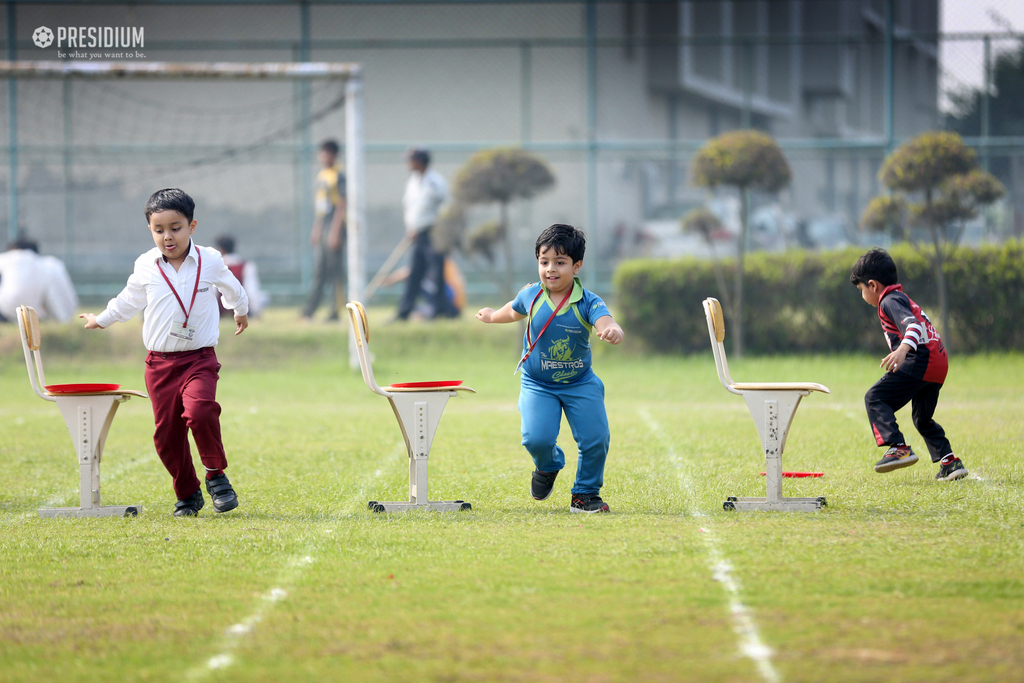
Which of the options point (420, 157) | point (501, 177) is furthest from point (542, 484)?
point (420, 157)

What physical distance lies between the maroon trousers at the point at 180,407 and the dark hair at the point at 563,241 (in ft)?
6.01

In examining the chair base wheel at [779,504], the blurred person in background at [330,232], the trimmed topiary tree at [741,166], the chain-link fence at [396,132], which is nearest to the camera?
the chair base wheel at [779,504]

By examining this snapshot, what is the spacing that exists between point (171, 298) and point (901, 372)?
412 centimetres

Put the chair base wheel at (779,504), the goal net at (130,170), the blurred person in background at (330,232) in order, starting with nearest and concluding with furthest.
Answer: the chair base wheel at (779,504), the blurred person in background at (330,232), the goal net at (130,170)

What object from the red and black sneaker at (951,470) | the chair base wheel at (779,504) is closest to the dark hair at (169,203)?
the chair base wheel at (779,504)

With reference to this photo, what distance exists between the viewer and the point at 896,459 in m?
5.88

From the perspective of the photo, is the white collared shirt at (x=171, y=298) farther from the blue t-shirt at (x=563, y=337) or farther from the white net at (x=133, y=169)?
the white net at (x=133, y=169)

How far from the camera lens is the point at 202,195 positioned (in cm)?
1933

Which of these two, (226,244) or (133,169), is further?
(133,169)

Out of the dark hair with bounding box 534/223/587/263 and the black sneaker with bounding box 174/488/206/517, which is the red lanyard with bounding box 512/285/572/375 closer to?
the dark hair with bounding box 534/223/587/263

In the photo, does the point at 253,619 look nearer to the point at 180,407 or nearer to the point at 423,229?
the point at 180,407

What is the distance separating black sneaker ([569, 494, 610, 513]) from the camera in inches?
210

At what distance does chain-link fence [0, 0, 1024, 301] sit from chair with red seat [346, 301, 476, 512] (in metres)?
10.7

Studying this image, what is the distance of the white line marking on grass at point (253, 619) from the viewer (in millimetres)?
3158
